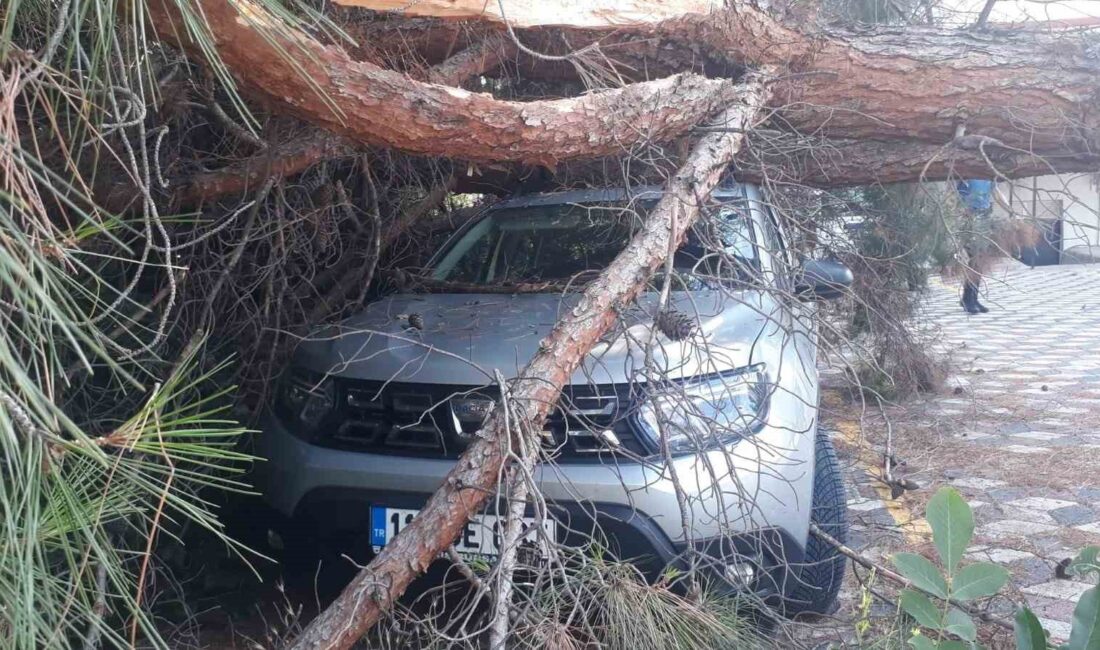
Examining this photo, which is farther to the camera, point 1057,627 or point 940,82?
point 940,82

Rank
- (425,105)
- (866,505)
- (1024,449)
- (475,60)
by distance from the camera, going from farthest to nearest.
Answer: (1024,449) < (866,505) < (475,60) < (425,105)

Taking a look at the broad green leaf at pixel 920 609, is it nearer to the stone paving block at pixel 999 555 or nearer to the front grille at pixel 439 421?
the front grille at pixel 439 421

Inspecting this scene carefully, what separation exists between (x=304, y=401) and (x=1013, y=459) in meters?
4.45

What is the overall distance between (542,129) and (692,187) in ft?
1.87

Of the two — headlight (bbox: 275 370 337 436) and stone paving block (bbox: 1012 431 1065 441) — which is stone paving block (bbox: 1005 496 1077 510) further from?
headlight (bbox: 275 370 337 436)

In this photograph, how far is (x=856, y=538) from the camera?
469 centimetres

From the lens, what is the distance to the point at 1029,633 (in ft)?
7.91

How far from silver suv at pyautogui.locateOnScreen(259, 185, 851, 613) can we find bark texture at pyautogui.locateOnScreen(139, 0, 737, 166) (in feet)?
0.99

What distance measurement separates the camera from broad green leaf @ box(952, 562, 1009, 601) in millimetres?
2518

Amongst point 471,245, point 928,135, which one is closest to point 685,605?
point 471,245

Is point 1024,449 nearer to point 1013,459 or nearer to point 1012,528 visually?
point 1013,459

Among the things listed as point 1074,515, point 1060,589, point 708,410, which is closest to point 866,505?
point 1074,515

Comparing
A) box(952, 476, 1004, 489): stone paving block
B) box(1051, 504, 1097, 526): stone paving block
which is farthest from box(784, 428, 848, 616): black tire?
box(952, 476, 1004, 489): stone paving block

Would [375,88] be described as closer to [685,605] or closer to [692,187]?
[692,187]
